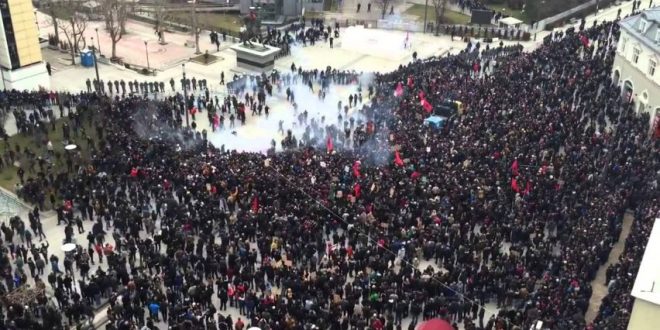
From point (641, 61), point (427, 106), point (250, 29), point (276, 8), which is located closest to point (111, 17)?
point (250, 29)

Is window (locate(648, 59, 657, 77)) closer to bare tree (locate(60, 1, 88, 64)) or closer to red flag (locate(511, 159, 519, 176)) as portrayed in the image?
red flag (locate(511, 159, 519, 176))

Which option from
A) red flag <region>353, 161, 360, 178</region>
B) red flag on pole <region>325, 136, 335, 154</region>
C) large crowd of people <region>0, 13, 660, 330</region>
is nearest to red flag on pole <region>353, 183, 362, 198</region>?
large crowd of people <region>0, 13, 660, 330</region>

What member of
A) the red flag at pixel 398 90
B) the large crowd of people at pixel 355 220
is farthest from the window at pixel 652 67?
the red flag at pixel 398 90

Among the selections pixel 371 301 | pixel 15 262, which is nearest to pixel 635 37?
pixel 371 301

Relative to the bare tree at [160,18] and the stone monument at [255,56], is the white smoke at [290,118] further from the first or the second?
the bare tree at [160,18]

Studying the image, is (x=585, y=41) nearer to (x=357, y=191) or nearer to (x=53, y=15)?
(x=357, y=191)
